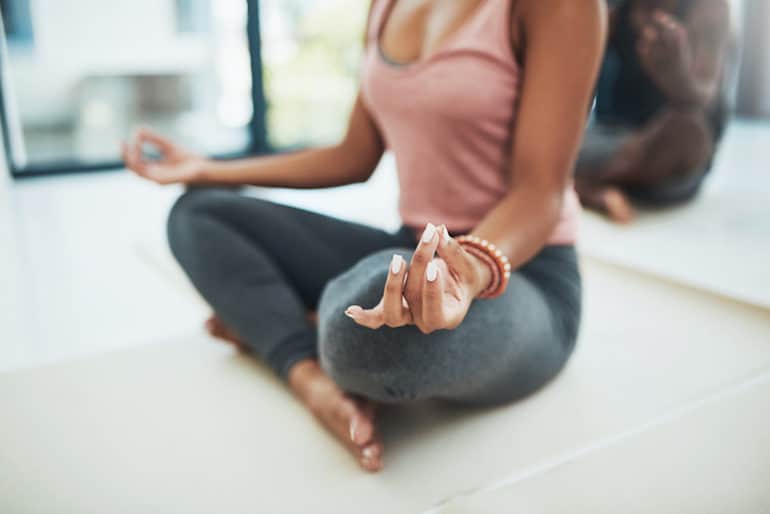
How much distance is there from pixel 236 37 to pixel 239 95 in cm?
29

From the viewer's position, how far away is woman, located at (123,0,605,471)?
726mm

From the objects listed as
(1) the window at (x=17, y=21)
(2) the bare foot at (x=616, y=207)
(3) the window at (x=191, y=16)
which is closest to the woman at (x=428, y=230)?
(2) the bare foot at (x=616, y=207)

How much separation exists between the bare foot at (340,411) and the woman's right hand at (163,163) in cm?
36

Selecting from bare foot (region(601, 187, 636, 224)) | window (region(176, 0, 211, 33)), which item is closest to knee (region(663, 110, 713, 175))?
bare foot (region(601, 187, 636, 224))

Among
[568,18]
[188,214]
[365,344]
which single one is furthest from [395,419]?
[568,18]

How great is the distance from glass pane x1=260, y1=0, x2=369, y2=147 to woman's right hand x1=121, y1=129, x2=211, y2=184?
2061mm

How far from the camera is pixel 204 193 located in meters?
1.07

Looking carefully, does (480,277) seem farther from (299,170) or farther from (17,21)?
(17,21)

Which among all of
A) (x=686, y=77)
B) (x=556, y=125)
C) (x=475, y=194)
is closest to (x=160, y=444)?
(x=475, y=194)

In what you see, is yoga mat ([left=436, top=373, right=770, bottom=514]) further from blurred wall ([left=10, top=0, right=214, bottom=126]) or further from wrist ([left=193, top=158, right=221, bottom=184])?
blurred wall ([left=10, top=0, right=214, bottom=126])

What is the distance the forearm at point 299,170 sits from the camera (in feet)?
3.61

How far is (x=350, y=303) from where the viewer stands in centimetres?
74

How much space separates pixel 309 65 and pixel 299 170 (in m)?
2.59

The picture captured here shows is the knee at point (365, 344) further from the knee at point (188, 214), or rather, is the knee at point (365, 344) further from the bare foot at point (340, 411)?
the knee at point (188, 214)
